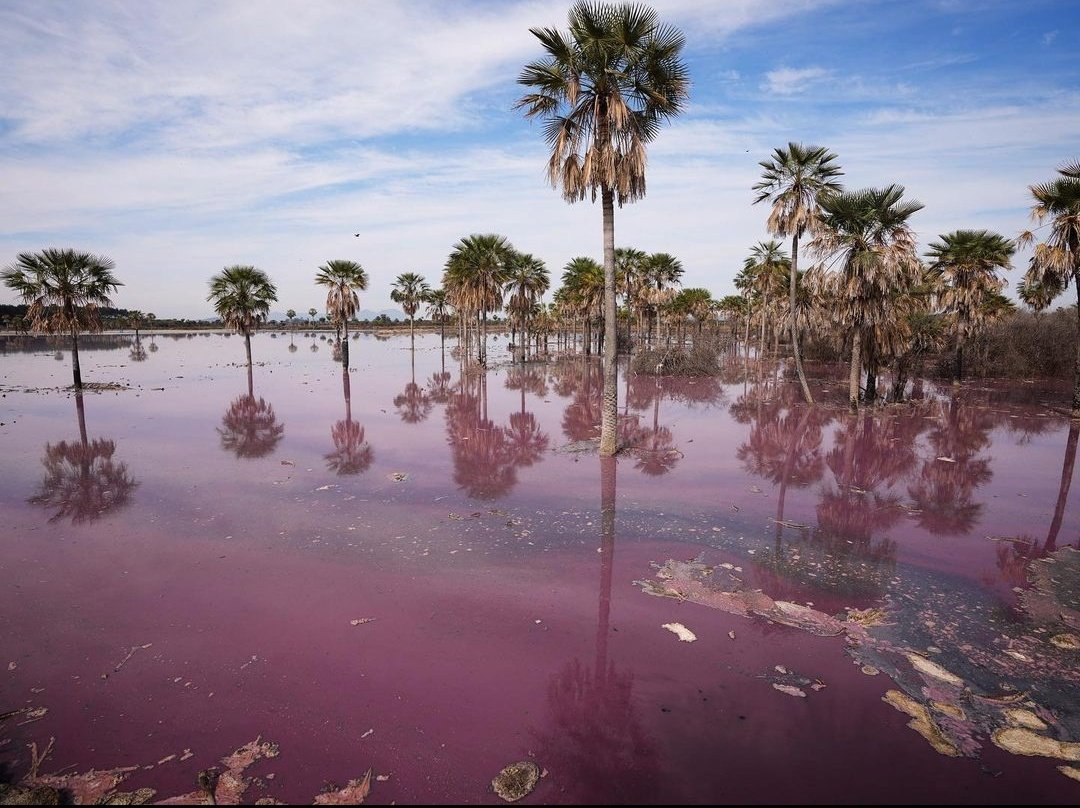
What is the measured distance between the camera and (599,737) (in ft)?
17.9

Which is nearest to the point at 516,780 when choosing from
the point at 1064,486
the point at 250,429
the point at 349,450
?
the point at 349,450

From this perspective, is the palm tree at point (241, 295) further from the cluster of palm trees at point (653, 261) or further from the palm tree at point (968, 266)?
the palm tree at point (968, 266)

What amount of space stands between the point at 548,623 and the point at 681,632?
171 centimetres

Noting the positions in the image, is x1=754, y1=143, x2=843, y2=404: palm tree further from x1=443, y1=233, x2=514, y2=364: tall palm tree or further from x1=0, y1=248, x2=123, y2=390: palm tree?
x1=0, y1=248, x2=123, y2=390: palm tree

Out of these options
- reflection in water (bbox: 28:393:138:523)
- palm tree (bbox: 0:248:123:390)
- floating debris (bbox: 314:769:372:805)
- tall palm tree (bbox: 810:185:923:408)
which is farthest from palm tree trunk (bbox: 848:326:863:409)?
palm tree (bbox: 0:248:123:390)

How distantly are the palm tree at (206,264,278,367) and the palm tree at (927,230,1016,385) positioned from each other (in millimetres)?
44589

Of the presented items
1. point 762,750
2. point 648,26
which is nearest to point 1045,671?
point 762,750

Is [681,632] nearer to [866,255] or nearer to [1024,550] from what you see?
[1024,550]

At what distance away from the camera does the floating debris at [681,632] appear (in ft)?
23.4

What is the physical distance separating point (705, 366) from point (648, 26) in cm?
2862

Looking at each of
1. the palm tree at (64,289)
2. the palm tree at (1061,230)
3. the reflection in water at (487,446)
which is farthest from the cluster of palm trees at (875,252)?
the palm tree at (64,289)

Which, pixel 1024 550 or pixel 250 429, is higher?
pixel 250 429

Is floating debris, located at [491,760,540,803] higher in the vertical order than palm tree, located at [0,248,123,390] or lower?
lower

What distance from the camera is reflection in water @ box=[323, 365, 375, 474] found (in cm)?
1564
